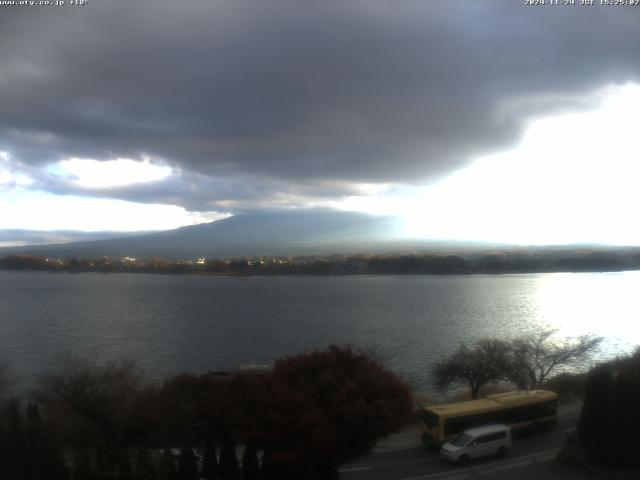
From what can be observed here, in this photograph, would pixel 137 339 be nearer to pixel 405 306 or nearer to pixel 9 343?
pixel 9 343

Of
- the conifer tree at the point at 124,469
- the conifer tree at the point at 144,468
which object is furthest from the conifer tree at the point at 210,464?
the conifer tree at the point at 124,469

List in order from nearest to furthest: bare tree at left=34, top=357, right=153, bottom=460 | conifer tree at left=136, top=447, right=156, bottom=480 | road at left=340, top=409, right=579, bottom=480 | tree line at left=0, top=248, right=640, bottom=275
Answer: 1. conifer tree at left=136, top=447, right=156, bottom=480
2. road at left=340, top=409, right=579, bottom=480
3. bare tree at left=34, top=357, right=153, bottom=460
4. tree line at left=0, top=248, right=640, bottom=275

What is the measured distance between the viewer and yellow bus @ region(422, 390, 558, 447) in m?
7.77

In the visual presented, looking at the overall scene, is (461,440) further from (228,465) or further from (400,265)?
(400,265)

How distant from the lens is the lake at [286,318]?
714 inches

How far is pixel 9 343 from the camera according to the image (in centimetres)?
2066

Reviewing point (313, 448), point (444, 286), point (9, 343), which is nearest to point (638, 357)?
point (313, 448)

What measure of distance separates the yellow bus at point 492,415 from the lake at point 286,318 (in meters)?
5.14

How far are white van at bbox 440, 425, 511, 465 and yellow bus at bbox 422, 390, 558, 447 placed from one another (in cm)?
28

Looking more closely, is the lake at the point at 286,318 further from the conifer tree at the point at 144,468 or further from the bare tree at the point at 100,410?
the conifer tree at the point at 144,468

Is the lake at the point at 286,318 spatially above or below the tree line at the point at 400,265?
below

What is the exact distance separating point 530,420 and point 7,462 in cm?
681

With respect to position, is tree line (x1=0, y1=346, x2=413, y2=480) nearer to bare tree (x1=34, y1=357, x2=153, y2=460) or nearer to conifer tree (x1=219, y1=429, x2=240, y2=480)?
conifer tree (x1=219, y1=429, x2=240, y2=480)

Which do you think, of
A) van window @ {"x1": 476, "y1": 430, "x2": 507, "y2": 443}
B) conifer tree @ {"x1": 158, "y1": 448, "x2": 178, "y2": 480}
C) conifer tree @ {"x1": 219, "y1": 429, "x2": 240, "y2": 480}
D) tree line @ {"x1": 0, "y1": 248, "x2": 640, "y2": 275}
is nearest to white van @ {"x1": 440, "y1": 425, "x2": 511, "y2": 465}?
van window @ {"x1": 476, "y1": 430, "x2": 507, "y2": 443}
